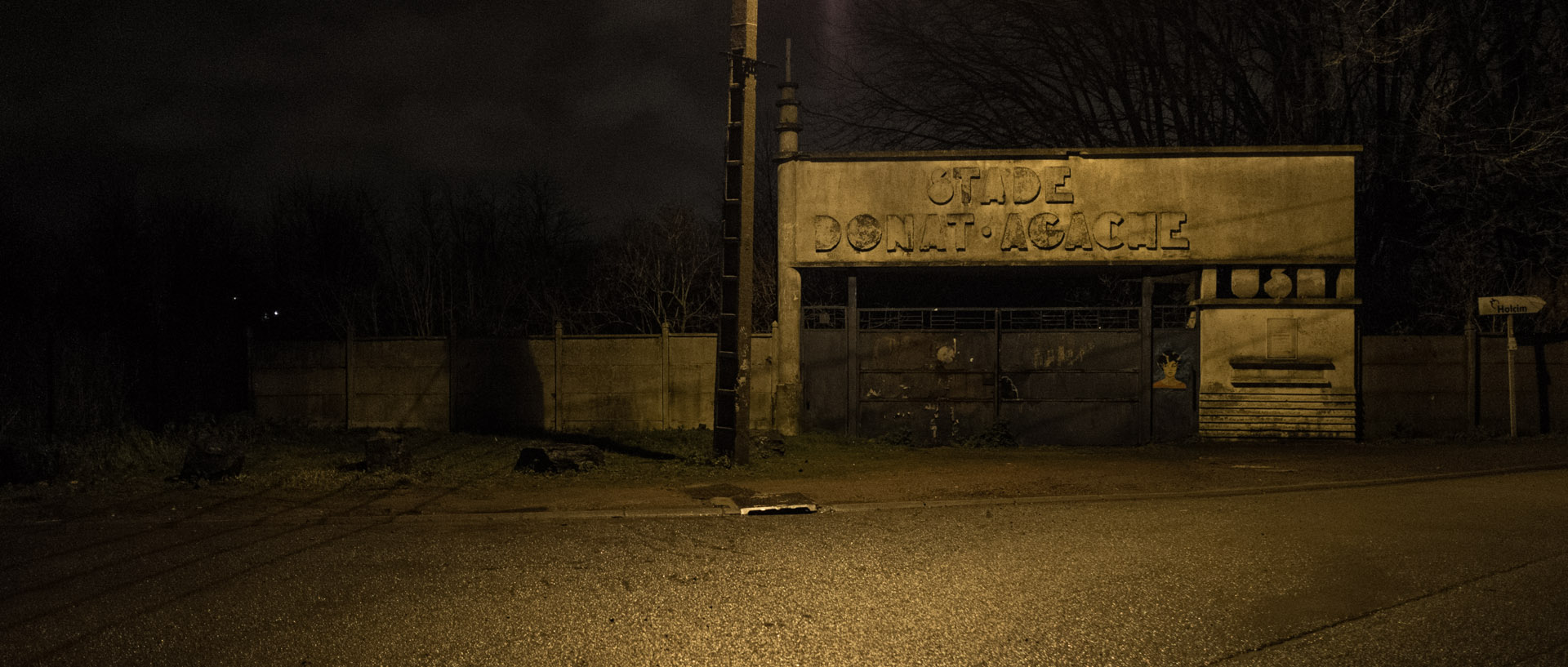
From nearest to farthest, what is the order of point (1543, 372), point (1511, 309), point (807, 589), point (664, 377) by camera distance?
1. point (807, 589)
2. point (1511, 309)
3. point (1543, 372)
4. point (664, 377)

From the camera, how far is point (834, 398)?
595 inches

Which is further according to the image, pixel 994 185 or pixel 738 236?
pixel 994 185

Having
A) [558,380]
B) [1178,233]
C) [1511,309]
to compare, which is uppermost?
[1178,233]

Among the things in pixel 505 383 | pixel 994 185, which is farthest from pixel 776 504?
pixel 505 383

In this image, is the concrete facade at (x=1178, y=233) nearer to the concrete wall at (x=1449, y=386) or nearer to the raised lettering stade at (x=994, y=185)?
the raised lettering stade at (x=994, y=185)

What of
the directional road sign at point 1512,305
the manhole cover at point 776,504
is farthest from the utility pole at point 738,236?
the directional road sign at point 1512,305

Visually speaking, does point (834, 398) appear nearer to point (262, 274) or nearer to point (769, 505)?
point (769, 505)

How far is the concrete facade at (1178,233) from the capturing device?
14758mm

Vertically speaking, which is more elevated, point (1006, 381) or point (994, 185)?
point (994, 185)

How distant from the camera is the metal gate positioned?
14.9 metres

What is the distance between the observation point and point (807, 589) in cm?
604

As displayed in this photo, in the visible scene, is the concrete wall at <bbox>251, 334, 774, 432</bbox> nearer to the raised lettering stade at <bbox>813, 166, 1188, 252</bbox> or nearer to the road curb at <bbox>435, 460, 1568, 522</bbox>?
the raised lettering stade at <bbox>813, 166, 1188, 252</bbox>

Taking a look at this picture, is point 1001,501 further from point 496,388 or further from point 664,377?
point 496,388

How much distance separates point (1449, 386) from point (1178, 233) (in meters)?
4.66
